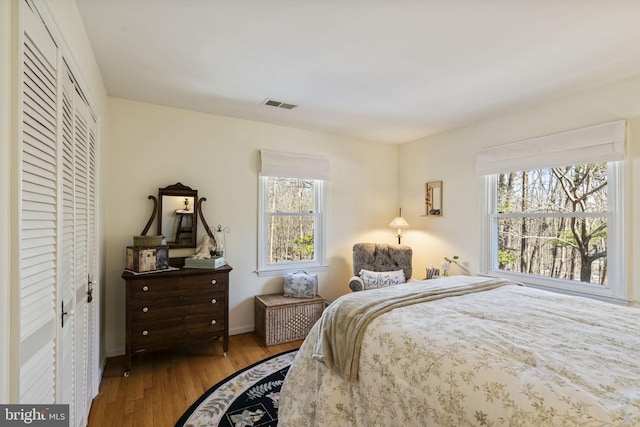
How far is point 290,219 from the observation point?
12.7 ft

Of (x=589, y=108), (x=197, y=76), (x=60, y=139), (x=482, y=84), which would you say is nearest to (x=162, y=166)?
(x=197, y=76)

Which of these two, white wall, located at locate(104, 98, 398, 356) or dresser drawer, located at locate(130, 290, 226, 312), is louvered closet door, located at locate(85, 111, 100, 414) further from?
white wall, located at locate(104, 98, 398, 356)

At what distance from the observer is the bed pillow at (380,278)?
3.60m

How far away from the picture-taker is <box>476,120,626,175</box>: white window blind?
2.52 metres

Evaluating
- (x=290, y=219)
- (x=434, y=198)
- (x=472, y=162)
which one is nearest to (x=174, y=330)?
(x=290, y=219)

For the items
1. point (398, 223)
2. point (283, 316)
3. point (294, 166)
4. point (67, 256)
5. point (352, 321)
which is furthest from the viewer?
point (398, 223)

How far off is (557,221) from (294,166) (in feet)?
9.07

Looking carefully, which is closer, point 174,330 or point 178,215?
point 174,330

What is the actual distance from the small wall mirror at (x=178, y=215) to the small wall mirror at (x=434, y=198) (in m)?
2.84

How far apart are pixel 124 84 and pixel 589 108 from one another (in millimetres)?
3943

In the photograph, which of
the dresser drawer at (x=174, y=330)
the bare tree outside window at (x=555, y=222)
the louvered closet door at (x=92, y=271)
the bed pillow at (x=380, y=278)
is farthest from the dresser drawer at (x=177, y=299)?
the bare tree outside window at (x=555, y=222)

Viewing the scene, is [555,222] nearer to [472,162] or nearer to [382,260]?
[472,162]

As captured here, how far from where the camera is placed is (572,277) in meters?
2.87

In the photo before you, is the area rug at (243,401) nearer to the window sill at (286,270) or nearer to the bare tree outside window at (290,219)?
the window sill at (286,270)
